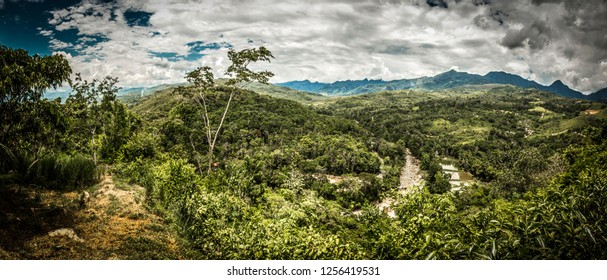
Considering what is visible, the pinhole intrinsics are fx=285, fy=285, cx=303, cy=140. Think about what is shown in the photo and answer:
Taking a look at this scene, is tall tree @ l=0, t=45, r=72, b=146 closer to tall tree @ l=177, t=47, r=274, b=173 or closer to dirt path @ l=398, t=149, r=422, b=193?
tall tree @ l=177, t=47, r=274, b=173

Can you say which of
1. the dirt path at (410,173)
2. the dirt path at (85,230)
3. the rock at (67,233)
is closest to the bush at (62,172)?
the dirt path at (85,230)

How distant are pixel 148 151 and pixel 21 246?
42.0ft

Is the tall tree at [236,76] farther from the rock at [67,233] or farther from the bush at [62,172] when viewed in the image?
the rock at [67,233]

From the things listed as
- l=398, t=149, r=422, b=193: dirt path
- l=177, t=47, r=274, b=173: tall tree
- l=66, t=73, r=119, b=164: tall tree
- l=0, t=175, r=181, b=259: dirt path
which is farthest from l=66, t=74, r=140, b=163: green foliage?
l=398, t=149, r=422, b=193: dirt path

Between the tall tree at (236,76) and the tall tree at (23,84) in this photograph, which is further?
the tall tree at (236,76)

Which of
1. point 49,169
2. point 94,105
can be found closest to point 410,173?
point 94,105

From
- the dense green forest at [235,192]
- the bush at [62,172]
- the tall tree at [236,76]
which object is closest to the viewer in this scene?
the dense green forest at [235,192]

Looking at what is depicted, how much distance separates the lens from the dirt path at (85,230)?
433 cm

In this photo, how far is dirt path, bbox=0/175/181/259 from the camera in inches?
171

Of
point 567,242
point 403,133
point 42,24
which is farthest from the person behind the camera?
point 403,133

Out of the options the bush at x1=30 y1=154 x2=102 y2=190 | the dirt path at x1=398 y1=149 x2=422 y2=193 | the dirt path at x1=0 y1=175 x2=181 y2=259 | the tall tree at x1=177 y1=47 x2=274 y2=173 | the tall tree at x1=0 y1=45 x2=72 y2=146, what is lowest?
the dirt path at x1=398 y1=149 x2=422 y2=193
